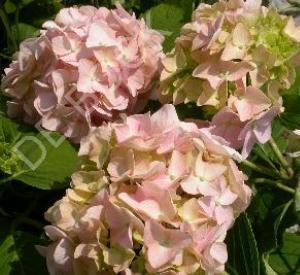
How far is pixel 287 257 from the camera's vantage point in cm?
117

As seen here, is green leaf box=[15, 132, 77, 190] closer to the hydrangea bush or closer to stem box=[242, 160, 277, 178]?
the hydrangea bush

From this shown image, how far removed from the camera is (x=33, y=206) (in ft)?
3.88

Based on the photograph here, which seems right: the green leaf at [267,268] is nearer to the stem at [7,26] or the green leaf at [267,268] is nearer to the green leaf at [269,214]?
the green leaf at [269,214]

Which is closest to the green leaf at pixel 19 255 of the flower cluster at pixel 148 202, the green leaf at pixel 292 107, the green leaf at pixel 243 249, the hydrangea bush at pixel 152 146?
the hydrangea bush at pixel 152 146

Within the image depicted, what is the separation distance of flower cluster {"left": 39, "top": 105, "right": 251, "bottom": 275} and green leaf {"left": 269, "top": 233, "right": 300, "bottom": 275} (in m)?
0.23

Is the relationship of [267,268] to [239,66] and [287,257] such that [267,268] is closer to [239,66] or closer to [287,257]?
[287,257]

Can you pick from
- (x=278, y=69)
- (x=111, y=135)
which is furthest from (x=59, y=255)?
(x=278, y=69)

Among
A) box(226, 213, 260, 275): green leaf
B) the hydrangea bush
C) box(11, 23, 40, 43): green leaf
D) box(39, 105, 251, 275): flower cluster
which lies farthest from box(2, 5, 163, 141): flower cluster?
box(11, 23, 40, 43): green leaf

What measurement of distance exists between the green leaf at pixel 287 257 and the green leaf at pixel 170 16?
0.37 metres

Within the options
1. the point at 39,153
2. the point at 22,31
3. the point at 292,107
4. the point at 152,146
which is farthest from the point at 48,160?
the point at 22,31

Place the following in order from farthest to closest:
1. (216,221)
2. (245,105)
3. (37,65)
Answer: (37,65)
(245,105)
(216,221)

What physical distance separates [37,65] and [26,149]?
0.12 metres

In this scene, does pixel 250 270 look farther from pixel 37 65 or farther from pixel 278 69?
pixel 37 65

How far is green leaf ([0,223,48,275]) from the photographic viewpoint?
1.10 meters
